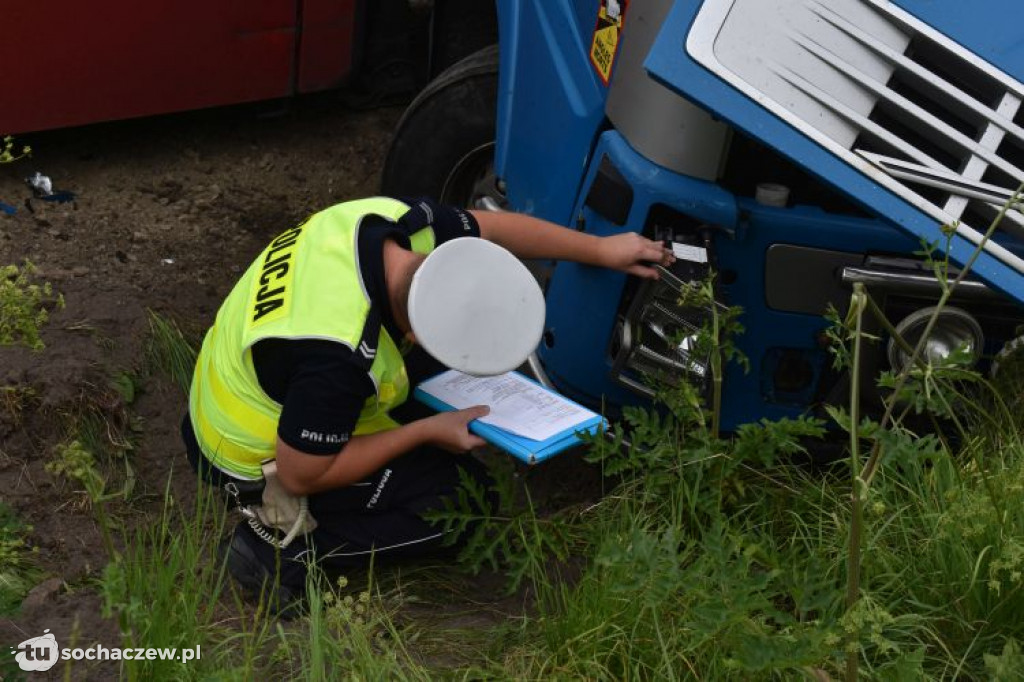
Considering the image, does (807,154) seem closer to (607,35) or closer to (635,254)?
(635,254)

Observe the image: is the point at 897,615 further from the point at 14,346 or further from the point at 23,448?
the point at 14,346

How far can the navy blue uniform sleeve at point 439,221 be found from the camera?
2.97 m

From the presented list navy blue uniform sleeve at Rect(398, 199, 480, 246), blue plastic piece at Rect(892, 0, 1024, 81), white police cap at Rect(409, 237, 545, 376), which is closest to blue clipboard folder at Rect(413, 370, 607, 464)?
white police cap at Rect(409, 237, 545, 376)

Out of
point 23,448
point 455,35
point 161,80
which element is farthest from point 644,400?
point 161,80

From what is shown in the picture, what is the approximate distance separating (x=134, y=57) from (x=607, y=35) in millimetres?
1998

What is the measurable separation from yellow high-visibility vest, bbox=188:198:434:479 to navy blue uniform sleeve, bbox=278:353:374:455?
0.14 ft

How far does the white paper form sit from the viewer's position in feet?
9.40

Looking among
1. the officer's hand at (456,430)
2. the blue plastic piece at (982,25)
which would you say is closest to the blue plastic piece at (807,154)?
the blue plastic piece at (982,25)

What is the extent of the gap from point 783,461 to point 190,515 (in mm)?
1590

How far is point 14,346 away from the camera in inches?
144

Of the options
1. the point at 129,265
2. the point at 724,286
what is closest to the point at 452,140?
the point at 129,265

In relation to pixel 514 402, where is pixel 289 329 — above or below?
above

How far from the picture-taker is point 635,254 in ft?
9.78

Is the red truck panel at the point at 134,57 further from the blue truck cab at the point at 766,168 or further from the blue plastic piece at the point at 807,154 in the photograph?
the blue plastic piece at the point at 807,154
